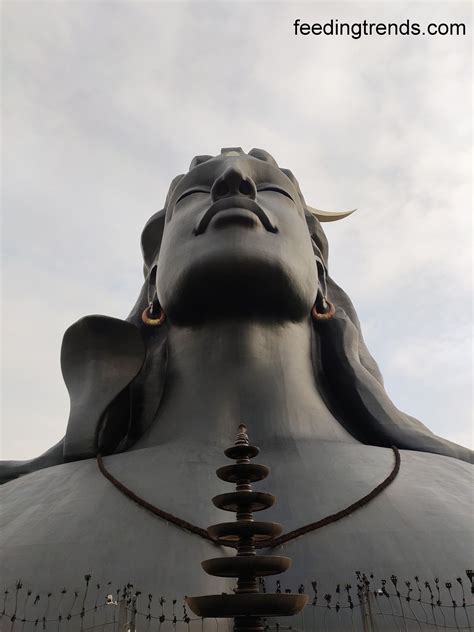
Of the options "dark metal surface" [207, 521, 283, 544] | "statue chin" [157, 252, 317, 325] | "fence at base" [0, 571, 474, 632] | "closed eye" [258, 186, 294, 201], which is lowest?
"fence at base" [0, 571, 474, 632]

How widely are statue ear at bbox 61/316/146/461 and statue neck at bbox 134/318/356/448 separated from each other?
0.43 meters

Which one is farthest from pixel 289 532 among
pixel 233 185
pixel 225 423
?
pixel 233 185

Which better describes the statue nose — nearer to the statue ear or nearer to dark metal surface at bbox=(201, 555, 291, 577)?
the statue ear

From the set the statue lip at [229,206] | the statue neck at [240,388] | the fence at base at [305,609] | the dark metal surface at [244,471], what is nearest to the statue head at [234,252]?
the statue lip at [229,206]

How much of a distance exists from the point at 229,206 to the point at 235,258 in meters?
0.61

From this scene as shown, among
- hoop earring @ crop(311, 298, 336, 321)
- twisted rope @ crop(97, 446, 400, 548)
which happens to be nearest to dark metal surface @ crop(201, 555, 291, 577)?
twisted rope @ crop(97, 446, 400, 548)

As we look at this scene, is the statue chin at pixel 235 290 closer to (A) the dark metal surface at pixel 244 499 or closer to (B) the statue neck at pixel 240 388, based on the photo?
(B) the statue neck at pixel 240 388

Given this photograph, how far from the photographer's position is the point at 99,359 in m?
5.91

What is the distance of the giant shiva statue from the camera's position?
3.80 meters

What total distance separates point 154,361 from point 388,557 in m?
3.39

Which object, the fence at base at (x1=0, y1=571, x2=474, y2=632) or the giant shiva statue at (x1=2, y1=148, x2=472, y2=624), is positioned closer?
the fence at base at (x1=0, y1=571, x2=474, y2=632)

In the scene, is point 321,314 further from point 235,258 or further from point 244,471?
point 244,471

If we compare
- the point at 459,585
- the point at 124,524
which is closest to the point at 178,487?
the point at 124,524

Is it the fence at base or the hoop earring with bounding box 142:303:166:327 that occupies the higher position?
the hoop earring with bounding box 142:303:166:327
